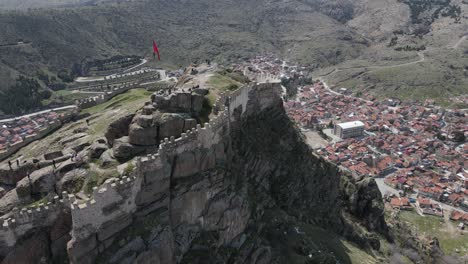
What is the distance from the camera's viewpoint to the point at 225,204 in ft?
108

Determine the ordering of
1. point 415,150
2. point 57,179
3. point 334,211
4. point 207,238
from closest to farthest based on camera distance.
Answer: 1. point 57,179
2. point 207,238
3. point 334,211
4. point 415,150

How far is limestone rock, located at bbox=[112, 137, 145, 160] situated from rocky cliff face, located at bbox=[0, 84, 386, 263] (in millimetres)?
3147

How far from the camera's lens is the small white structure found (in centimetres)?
11044

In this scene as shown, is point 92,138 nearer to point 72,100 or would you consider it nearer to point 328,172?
point 328,172

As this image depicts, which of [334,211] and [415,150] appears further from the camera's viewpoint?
[415,150]

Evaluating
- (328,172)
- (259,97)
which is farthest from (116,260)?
(328,172)

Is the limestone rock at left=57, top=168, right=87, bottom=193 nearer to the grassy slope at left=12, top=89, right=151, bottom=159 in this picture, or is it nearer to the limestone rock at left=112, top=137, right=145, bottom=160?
the limestone rock at left=112, top=137, right=145, bottom=160

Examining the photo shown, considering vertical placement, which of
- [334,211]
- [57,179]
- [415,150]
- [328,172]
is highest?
[57,179]

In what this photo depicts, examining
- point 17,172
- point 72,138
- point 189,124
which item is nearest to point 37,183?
point 17,172

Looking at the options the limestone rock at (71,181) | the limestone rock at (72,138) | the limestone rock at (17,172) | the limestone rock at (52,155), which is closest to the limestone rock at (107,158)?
the limestone rock at (71,181)

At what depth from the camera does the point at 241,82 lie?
5034cm

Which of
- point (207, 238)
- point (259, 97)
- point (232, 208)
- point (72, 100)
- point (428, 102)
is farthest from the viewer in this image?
point (428, 102)

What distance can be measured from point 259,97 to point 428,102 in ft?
373

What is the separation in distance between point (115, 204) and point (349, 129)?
95859 mm
